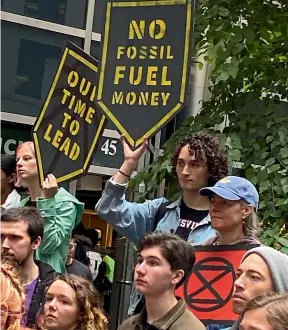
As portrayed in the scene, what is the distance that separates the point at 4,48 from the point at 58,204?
525 cm

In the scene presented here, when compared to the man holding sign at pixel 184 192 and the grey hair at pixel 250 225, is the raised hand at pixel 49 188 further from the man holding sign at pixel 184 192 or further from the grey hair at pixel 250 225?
the grey hair at pixel 250 225

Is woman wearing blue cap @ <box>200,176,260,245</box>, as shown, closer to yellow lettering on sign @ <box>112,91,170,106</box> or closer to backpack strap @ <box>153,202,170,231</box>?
backpack strap @ <box>153,202,170,231</box>

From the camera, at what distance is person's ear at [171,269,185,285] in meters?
3.97

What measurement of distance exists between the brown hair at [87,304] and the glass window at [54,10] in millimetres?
6313

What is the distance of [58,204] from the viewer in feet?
15.6

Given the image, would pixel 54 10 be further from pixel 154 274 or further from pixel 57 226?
pixel 154 274

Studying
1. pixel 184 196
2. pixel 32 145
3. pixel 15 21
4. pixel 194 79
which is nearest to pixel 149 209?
pixel 184 196

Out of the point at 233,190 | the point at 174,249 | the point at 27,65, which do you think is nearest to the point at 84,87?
the point at 233,190

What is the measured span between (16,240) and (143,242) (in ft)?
2.55

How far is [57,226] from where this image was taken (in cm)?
469

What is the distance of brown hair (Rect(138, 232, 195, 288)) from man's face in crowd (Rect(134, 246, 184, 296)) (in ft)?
0.06

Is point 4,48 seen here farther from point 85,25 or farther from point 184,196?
point 184,196

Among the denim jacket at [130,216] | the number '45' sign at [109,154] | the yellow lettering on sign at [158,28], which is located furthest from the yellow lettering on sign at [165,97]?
the number '45' sign at [109,154]

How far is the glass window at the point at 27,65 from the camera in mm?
9906
